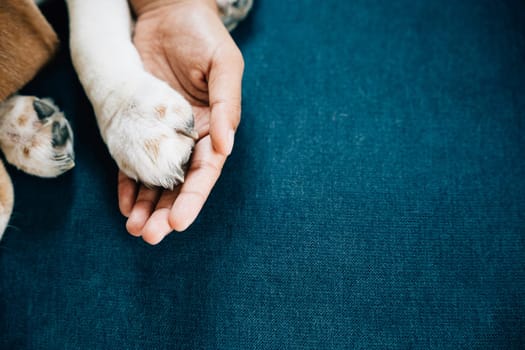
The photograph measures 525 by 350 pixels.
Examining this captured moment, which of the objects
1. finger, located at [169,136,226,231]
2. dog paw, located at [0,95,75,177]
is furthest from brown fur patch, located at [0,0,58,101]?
finger, located at [169,136,226,231]

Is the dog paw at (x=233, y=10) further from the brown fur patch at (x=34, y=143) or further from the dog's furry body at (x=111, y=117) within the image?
the brown fur patch at (x=34, y=143)

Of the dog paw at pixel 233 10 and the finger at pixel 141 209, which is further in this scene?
the dog paw at pixel 233 10

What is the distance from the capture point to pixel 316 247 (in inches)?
28.7

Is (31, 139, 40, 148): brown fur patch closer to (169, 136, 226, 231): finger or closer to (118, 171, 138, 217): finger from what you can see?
(118, 171, 138, 217): finger

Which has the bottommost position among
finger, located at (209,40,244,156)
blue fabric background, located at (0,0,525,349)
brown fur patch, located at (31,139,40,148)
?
blue fabric background, located at (0,0,525,349)

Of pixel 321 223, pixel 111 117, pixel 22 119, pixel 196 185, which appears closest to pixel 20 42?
pixel 22 119

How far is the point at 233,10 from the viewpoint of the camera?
857 millimetres

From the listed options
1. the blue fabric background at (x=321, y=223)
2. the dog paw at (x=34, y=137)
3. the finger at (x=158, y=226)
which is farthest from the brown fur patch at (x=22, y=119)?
the finger at (x=158, y=226)

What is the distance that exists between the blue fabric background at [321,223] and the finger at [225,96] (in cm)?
14

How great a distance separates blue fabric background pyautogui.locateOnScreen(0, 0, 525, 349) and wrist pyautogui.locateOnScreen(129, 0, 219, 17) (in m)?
0.12

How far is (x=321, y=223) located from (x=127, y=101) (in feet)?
1.39

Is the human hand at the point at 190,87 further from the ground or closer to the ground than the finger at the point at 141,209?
further from the ground

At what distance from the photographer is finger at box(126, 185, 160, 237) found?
0.65 m

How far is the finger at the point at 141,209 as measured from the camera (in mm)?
654
